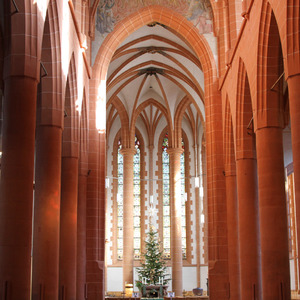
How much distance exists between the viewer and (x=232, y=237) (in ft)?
63.6

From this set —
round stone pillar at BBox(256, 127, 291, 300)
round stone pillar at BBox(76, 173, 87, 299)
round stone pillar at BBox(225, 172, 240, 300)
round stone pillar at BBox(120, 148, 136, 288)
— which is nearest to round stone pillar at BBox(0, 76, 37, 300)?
round stone pillar at BBox(256, 127, 291, 300)

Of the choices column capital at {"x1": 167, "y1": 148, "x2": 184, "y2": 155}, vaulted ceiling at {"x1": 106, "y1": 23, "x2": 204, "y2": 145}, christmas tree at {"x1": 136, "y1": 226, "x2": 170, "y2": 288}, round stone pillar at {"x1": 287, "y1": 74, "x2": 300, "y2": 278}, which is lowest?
christmas tree at {"x1": 136, "y1": 226, "x2": 170, "y2": 288}

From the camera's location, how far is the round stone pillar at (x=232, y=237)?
18969 millimetres

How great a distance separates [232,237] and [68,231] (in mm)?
6014

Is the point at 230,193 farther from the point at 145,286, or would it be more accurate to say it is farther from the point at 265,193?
the point at 145,286

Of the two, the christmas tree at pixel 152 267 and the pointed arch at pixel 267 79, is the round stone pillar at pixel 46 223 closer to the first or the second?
the pointed arch at pixel 267 79

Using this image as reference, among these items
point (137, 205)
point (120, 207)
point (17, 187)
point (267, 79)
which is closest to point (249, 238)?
point (267, 79)

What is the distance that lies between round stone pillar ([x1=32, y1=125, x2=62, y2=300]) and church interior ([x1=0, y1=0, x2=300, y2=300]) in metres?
0.03

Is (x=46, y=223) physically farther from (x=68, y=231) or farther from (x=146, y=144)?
(x=146, y=144)

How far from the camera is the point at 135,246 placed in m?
33.8

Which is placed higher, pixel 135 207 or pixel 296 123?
pixel 135 207

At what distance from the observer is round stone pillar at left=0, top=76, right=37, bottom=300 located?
980 centimetres

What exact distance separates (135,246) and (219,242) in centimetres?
1426

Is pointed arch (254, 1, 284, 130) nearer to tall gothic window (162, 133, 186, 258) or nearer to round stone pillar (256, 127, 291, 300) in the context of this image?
round stone pillar (256, 127, 291, 300)
